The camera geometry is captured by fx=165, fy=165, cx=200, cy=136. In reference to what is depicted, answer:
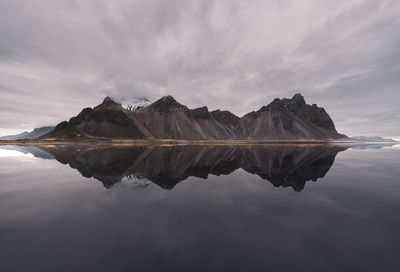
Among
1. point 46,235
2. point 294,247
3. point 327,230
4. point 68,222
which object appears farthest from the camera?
point 68,222

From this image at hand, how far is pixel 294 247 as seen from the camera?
721cm

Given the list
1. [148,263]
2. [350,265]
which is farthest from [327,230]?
[148,263]

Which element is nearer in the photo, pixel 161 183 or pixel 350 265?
pixel 350 265

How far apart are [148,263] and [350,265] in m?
7.49

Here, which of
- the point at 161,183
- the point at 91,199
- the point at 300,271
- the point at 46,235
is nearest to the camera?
the point at 300,271

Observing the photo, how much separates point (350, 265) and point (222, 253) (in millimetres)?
4705

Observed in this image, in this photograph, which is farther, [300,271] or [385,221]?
[385,221]

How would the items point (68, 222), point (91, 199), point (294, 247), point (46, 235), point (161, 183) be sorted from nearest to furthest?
1. point (294, 247)
2. point (46, 235)
3. point (68, 222)
4. point (91, 199)
5. point (161, 183)

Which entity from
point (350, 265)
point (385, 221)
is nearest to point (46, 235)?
point (350, 265)

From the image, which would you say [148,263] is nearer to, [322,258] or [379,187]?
[322,258]

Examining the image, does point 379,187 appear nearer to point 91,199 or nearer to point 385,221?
point 385,221

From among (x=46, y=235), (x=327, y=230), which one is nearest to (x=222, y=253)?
(x=327, y=230)

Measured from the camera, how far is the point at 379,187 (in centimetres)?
1659

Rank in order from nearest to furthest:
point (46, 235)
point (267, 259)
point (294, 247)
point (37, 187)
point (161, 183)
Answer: point (267, 259) < point (294, 247) < point (46, 235) < point (37, 187) < point (161, 183)
